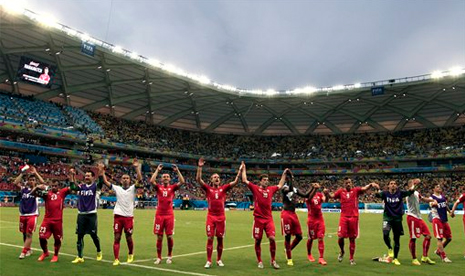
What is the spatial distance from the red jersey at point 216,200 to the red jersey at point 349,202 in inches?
153

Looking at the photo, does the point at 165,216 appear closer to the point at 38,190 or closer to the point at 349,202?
the point at 38,190

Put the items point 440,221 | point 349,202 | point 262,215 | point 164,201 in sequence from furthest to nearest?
point 440,221 → point 349,202 → point 164,201 → point 262,215

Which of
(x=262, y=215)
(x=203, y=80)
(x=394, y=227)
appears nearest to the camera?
(x=262, y=215)

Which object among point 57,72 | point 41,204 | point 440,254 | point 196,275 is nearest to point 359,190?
point 440,254

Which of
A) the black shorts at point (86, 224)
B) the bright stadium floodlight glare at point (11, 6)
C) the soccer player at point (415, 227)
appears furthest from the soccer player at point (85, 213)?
the bright stadium floodlight glare at point (11, 6)

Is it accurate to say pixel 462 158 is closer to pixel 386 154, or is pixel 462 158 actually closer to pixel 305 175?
pixel 386 154

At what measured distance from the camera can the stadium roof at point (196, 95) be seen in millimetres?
47719

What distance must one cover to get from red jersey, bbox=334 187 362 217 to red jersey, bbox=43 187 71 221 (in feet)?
29.2

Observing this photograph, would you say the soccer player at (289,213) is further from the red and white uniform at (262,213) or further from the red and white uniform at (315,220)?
the red and white uniform at (315,220)

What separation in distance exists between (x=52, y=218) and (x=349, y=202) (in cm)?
952

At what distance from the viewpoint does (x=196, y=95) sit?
6656 cm

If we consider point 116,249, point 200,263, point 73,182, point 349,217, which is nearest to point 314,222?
point 349,217

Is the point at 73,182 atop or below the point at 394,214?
atop

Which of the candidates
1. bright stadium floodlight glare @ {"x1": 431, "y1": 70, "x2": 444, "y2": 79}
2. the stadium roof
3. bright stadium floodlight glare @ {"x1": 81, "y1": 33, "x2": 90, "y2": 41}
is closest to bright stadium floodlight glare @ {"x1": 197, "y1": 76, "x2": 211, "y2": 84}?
the stadium roof
